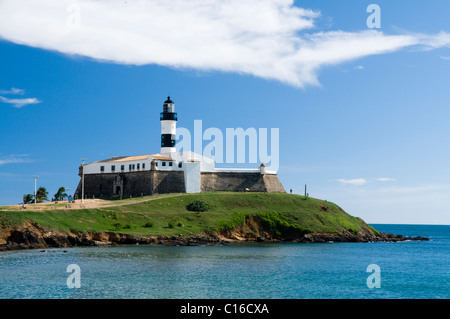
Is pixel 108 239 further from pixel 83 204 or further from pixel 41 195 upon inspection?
pixel 41 195

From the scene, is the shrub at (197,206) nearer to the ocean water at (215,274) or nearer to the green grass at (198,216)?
the green grass at (198,216)

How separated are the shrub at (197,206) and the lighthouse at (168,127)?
16.7 m

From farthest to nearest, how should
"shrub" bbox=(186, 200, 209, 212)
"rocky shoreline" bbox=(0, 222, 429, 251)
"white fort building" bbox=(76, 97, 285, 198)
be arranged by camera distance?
"white fort building" bbox=(76, 97, 285, 198), "shrub" bbox=(186, 200, 209, 212), "rocky shoreline" bbox=(0, 222, 429, 251)

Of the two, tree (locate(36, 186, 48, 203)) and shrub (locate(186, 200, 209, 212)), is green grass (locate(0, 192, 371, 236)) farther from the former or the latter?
tree (locate(36, 186, 48, 203))

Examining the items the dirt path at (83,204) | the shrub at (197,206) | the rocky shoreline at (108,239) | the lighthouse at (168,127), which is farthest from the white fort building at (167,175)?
the rocky shoreline at (108,239)

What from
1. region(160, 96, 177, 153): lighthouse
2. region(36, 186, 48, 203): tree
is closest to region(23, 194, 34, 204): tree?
region(36, 186, 48, 203): tree

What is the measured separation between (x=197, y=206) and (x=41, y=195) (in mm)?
29566

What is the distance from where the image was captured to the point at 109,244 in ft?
230

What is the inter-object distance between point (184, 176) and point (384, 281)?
59403 millimetres

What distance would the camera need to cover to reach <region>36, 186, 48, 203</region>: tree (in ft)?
302

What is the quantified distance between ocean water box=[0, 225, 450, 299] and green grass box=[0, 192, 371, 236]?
27.1 feet

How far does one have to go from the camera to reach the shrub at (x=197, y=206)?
288ft
